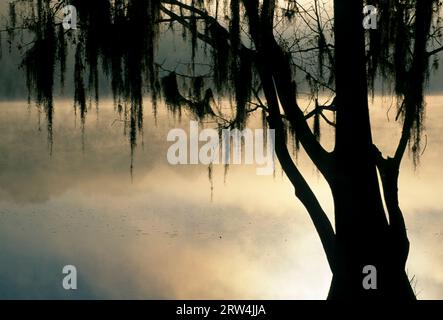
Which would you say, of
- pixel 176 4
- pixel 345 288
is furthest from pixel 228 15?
pixel 345 288

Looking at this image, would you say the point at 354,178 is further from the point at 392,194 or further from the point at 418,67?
the point at 418,67

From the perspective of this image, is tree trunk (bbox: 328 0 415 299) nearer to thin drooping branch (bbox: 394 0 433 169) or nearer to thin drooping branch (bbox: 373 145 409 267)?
thin drooping branch (bbox: 373 145 409 267)

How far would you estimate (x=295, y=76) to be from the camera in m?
6.44

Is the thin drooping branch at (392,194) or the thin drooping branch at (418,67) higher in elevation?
the thin drooping branch at (418,67)

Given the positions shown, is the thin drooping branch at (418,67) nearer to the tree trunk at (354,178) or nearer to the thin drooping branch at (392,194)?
the thin drooping branch at (392,194)

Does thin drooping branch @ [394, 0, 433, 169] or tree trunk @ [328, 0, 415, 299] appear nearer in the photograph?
tree trunk @ [328, 0, 415, 299]

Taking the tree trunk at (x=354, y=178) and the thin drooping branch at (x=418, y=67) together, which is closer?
the tree trunk at (x=354, y=178)

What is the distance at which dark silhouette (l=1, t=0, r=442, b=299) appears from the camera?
18.9 ft

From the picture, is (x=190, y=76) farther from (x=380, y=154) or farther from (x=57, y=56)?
(x=380, y=154)

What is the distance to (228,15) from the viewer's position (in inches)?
244

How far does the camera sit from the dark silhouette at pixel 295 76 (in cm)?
575

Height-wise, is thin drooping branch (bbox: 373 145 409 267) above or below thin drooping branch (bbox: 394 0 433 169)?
below

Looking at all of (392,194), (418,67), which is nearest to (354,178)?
(392,194)

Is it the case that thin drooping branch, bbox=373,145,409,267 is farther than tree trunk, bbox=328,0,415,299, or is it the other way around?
thin drooping branch, bbox=373,145,409,267
